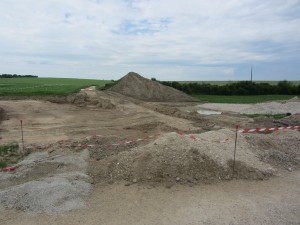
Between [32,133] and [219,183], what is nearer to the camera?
[219,183]

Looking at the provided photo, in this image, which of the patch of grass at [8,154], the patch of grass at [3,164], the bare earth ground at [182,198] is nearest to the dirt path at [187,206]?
the bare earth ground at [182,198]

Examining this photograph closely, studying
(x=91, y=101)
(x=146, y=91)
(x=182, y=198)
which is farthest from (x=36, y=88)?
(x=182, y=198)

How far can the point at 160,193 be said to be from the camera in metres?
7.28

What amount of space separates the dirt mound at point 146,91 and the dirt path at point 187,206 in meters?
29.4

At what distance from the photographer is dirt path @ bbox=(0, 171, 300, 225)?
608 cm

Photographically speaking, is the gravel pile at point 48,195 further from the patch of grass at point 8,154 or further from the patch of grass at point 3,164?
the patch of grass at point 8,154

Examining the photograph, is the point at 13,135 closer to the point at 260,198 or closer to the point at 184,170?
the point at 184,170

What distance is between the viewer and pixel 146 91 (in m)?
38.3

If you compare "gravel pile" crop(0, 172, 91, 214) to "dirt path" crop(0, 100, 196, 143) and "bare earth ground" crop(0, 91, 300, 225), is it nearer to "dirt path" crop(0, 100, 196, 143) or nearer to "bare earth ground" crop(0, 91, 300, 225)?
"bare earth ground" crop(0, 91, 300, 225)

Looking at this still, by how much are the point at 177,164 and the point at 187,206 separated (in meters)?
1.72

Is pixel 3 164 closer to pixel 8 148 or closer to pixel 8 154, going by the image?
pixel 8 154

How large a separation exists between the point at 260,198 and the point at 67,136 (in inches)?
397

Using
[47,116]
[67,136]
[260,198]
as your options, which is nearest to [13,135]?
[67,136]

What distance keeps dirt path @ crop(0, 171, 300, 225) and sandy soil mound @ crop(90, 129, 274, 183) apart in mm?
379
